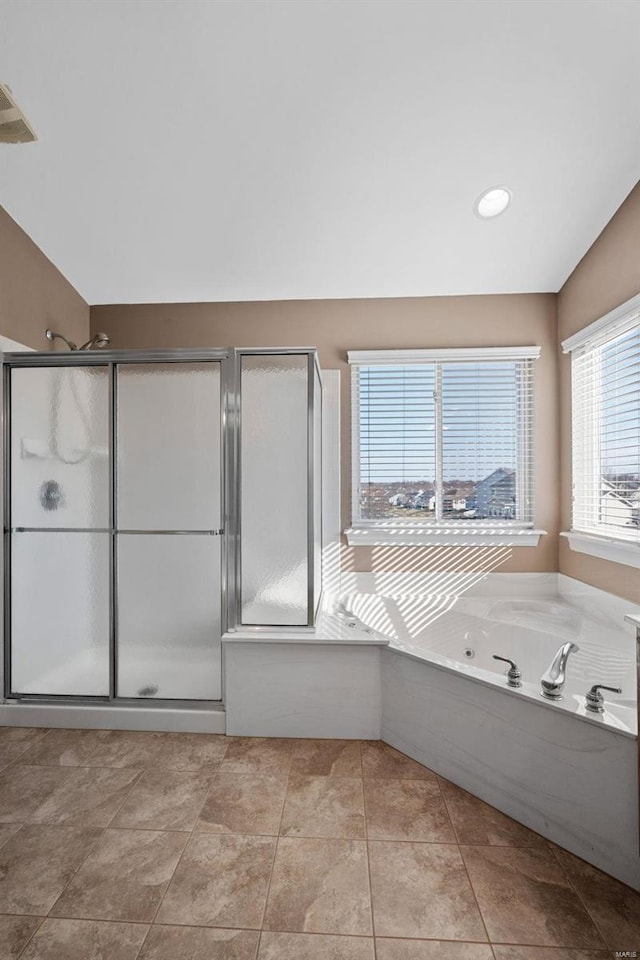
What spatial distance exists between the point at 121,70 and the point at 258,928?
282 centimetres

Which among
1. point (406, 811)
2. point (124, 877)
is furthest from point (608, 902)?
point (124, 877)

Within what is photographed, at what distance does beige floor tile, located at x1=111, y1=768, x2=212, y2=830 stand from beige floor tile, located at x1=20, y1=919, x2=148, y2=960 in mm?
373

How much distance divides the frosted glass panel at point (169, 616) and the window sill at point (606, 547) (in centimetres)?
195

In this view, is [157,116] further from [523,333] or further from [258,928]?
[258,928]

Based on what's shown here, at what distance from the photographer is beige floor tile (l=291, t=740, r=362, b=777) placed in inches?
78.2

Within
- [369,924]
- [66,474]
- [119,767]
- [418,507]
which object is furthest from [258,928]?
[418,507]

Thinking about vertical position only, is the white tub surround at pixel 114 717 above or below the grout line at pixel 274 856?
above

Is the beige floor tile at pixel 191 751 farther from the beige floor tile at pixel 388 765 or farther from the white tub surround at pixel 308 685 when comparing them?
the beige floor tile at pixel 388 765

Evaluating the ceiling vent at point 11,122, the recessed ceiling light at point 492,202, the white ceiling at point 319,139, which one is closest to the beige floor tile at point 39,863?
the ceiling vent at point 11,122

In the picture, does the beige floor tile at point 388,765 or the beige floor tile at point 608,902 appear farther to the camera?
the beige floor tile at point 388,765

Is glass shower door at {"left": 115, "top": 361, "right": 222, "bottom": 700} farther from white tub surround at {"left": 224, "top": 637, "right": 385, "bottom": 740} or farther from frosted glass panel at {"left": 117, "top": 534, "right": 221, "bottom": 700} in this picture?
white tub surround at {"left": 224, "top": 637, "right": 385, "bottom": 740}

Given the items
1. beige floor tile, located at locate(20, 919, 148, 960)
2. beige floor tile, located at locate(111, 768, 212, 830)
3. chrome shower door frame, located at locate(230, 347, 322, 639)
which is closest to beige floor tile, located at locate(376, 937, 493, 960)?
beige floor tile, located at locate(20, 919, 148, 960)

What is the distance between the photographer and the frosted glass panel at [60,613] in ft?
7.75

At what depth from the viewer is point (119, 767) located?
203cm
